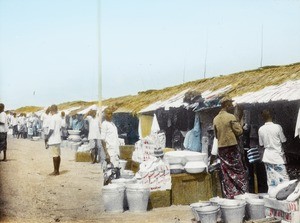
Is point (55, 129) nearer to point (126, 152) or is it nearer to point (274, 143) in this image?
point (126, 152)

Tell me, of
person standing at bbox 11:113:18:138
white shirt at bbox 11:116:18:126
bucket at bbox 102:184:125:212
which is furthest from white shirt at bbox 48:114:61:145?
white shirt at bbox 11:116:18:126

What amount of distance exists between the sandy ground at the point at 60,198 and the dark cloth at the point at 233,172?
2.77 feet

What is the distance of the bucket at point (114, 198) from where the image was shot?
686 cm

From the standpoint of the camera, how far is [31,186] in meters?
9.73

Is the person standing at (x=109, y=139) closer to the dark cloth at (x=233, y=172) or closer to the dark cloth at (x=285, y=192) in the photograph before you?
the dark cloth at (x=233, y=172)

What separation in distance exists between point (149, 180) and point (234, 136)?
5.54ft

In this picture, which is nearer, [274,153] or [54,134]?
[274,153]

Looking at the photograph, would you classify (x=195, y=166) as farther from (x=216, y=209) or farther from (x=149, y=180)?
(x=216, y=209)

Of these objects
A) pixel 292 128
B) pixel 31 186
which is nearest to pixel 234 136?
pixel 292 128

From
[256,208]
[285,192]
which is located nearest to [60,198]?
[256,208]

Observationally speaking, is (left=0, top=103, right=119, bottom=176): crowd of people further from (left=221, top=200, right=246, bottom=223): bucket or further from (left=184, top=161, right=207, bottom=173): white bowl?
(left=221, top=200, right=246, bottom=223): bucket

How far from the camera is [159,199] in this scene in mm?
7199

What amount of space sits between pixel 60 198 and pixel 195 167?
2.96m

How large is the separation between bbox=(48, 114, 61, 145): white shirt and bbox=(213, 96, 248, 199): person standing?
16.0 feet
